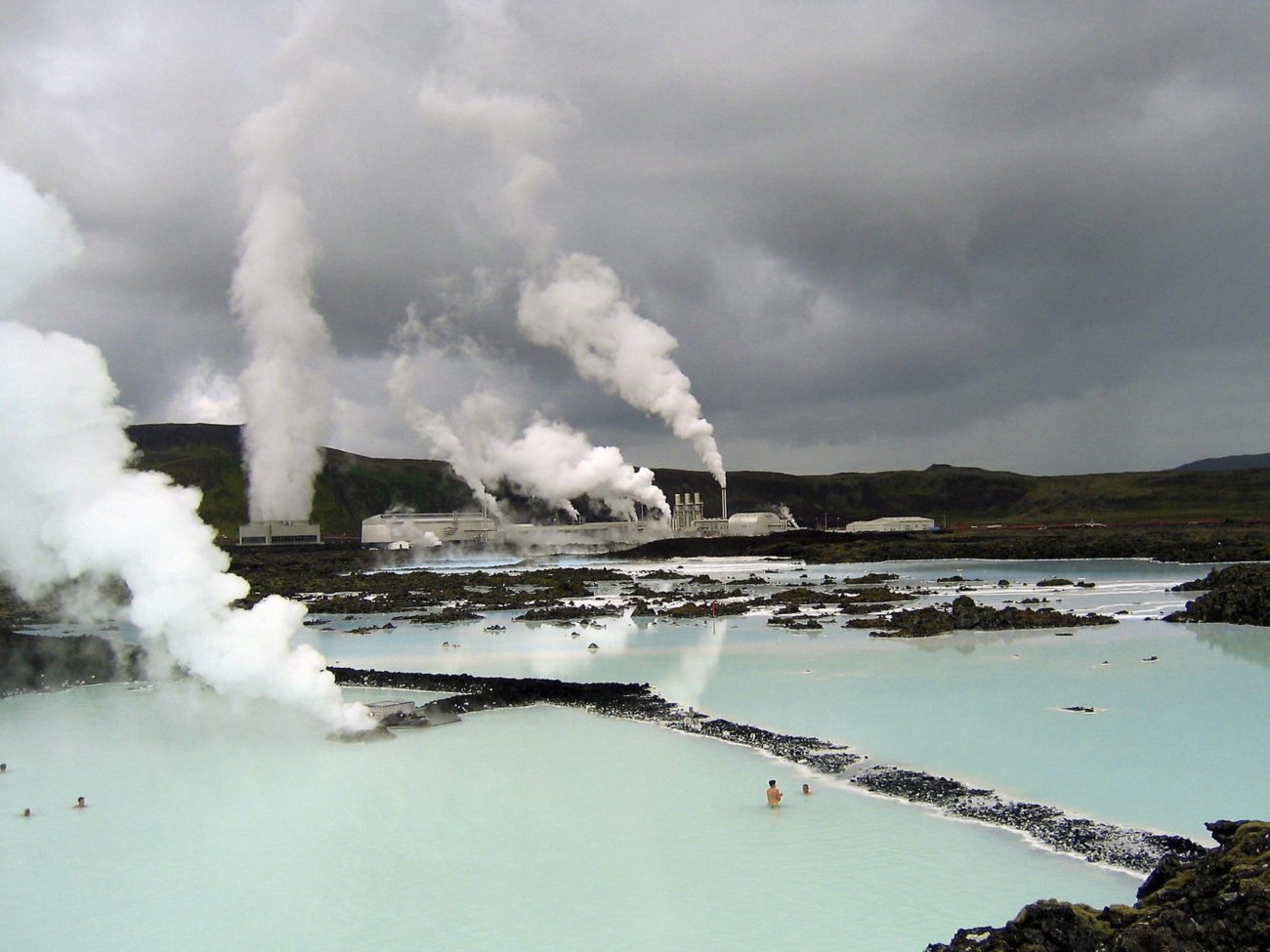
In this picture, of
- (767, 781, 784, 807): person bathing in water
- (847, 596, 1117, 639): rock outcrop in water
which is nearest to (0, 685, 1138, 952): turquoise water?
(767, 781, 784, 807): person bathing in water

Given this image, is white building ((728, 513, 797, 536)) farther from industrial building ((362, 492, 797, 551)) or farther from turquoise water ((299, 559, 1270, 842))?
turquoise water ((299, 559, 1270, 842))

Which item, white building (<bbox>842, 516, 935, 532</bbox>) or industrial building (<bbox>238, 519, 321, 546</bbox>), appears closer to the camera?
industrial building (<bbox>238, 519, 321, 546</bbox>)

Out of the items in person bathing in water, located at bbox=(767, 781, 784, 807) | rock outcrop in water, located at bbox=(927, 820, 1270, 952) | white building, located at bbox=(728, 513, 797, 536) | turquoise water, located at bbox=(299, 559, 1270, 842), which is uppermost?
white building, located at bbox=(728, 513, 797, 536)

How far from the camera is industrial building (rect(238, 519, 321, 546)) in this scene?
122562mm

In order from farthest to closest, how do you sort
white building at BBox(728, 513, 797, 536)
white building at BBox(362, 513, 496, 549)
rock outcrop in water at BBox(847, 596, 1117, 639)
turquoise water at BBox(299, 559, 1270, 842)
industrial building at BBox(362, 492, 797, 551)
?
1. white building at BBox(362, 513, 496, 549)
2. white building at BBox(728, 513, 797, 536)
3. industrial building at BBox(362, 492, 797, 551)
4. rock outcrop in water at BBox(847, 596, 1117, 639)
5. turquoise water at BBox(299, 559, 1270, 842)

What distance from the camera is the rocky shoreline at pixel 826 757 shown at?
14.3 meters

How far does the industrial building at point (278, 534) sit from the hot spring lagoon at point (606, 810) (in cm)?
9467

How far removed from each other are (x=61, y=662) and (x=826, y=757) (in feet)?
103

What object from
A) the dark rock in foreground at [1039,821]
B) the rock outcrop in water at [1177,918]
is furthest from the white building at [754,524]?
the rock outcrop in water at [1177,918]

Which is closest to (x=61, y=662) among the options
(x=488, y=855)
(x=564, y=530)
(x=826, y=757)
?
(x=488, y=855)

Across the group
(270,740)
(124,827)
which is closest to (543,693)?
(270,740)

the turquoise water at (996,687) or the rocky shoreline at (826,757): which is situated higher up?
the rocky shoreline at (826,757)

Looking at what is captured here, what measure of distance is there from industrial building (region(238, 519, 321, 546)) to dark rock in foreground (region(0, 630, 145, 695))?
267 ft

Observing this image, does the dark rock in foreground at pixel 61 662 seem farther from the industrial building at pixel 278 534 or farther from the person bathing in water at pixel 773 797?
the industrial building at pixel 278 534
